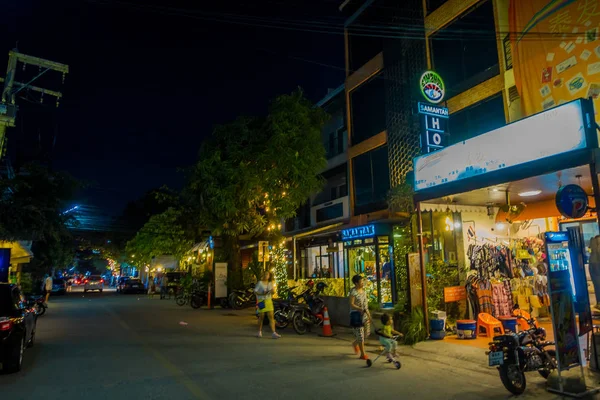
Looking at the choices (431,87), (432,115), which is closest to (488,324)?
(432,115)

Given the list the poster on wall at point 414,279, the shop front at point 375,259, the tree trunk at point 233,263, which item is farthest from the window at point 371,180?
the poster on wall at point 414,279

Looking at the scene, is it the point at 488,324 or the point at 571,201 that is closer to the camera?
the point at 571,201

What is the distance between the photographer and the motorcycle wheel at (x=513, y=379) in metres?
6.11

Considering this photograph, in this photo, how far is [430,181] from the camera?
404 inches

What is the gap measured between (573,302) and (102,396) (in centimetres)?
705

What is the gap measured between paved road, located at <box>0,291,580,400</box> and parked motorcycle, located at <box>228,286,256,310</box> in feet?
29.8

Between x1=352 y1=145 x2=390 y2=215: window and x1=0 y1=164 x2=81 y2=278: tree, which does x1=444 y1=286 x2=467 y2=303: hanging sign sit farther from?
x1=0 y1=164 x2=81 y2=278: tree

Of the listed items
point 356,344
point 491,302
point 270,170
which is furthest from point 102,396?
point 270,170

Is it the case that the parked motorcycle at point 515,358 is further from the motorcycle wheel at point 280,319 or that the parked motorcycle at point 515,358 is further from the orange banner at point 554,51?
the motorcycle wheel at point 280,319

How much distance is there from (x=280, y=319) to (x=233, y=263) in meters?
10.4

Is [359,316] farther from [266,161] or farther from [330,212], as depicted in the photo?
[330,212]

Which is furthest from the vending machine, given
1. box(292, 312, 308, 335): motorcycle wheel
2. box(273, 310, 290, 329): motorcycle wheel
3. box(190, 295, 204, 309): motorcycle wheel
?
box(190, 295, 204, 309): motorcycle wheel

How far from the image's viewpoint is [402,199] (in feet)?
42.5

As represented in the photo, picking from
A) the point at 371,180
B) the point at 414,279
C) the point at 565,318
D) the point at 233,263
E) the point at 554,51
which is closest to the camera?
the point at 565,318
